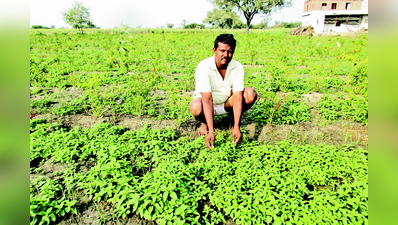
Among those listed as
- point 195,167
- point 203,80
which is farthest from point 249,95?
point 195,167

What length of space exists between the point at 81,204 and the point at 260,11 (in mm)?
38140

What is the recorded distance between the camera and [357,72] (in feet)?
14.6

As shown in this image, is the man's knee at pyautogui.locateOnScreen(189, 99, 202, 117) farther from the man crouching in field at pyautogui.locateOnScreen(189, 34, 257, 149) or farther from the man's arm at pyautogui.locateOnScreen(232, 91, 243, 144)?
the man's arm at pyautogui.locateOnScreen(232, 91, 243, 144)

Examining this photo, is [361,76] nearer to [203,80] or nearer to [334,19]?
[203,80]

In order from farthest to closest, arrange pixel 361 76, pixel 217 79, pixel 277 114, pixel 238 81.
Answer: pixel 361 76
pixel 277 114
pixel 217 79
pixel 238 81

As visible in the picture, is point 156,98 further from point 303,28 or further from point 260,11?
point 260,11

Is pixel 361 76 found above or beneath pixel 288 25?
beneath

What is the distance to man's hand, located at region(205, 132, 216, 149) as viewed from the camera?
286 cm

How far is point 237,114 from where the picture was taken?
3.02 meters

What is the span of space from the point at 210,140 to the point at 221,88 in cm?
89

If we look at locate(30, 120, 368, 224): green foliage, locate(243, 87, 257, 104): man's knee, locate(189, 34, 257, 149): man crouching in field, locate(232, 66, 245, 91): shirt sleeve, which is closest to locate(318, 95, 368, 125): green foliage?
locate(30, 120, 368, 224): green foliage
